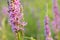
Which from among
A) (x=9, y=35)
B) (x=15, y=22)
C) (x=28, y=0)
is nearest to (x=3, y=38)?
(x=9, y=35)

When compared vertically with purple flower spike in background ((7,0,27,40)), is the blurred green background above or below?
above

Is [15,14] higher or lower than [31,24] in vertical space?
lower

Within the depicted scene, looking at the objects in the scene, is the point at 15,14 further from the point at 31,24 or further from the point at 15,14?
the point at 31,24

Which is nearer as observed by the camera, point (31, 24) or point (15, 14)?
point (15, 14)

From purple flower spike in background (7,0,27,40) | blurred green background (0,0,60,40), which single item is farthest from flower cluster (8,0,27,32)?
blurred green background (0,0,60,40)

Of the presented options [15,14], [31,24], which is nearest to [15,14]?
[15,14]

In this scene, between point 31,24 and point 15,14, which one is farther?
point 31,24

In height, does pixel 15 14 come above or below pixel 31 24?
below

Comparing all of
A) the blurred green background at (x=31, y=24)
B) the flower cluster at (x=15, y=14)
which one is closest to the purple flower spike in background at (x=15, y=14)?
the flower cluster at (x=15, y=14)

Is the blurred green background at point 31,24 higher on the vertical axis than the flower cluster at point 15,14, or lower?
higher

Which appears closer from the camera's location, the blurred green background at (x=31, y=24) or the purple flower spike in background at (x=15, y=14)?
the purple flower spike in background at (x=15, y=14)

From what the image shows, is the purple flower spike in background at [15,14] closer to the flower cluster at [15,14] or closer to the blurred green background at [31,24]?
the flower cluster at [15,14]

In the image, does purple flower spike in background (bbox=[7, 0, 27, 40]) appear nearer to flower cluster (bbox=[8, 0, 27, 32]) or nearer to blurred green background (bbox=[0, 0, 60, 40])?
flower cluster (bbox=[8, 0, 27, 32])
